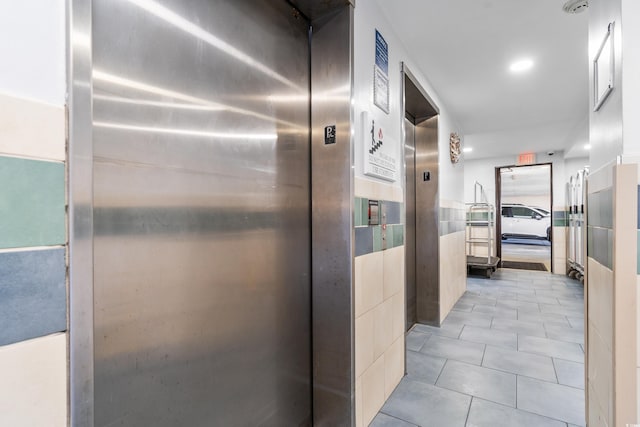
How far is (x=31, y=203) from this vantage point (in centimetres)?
54

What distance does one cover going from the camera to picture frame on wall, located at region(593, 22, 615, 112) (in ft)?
3.50

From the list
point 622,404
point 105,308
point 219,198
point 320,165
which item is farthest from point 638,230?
point 105,308

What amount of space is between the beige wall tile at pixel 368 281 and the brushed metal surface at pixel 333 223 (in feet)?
0.29

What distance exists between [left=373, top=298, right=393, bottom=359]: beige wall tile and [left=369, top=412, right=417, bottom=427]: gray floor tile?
1.03 feet

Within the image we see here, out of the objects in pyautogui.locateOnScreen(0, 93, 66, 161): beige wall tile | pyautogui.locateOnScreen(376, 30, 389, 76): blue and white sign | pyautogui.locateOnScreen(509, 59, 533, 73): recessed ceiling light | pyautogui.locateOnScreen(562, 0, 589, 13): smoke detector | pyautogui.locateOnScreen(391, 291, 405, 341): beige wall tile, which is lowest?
pyautogui.locateOnScreen(391, 291, 405, 341): beige wall tile

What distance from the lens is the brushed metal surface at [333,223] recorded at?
1.41 meters

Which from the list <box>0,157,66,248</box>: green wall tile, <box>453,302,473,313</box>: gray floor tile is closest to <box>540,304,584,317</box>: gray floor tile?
<box>453,302,473,313</box>: gray floor tile

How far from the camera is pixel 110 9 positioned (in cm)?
75

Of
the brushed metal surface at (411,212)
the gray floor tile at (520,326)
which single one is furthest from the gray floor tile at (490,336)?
the brushed metal surface at (411,212)

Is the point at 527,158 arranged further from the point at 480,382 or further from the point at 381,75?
the point at 381,75

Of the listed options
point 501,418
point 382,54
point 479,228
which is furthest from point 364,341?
point 479,228

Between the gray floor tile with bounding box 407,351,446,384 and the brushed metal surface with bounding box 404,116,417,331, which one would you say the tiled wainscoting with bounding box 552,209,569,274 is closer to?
the brushed metal surface with bounding box 404,116,417,331

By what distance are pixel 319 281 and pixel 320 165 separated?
564 mm

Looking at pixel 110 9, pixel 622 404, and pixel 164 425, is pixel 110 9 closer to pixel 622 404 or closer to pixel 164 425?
pixel 164 425
